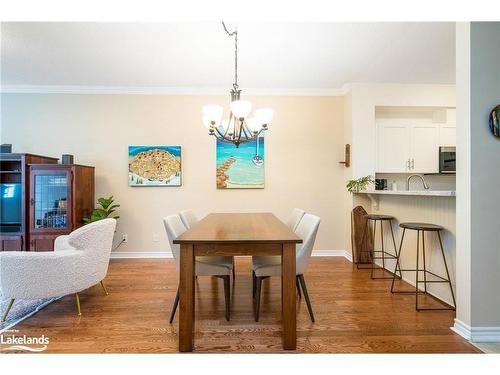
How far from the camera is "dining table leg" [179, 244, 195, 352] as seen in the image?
1.64m

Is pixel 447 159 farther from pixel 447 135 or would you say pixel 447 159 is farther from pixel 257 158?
pixel 257 158

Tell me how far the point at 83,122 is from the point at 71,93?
482mm

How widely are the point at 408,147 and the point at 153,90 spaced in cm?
413

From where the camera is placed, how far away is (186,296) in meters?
1.65

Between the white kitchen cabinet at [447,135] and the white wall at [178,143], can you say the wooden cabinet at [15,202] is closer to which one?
the white wall at [178,143]

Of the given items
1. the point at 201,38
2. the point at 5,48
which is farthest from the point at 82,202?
the point at 201,38

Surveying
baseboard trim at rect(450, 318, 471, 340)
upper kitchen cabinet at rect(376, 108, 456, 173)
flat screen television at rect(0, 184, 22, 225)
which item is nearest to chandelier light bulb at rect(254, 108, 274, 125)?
baseboard trim at rect(450, 318, 471, 340)

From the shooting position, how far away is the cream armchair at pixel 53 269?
1.97 m

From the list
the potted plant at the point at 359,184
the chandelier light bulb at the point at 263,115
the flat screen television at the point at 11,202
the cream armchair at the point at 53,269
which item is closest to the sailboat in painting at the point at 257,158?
the potted plant at the point at 359,184

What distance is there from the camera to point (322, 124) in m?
4.09

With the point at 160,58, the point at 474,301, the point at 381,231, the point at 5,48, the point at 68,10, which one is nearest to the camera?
the point at 68,10

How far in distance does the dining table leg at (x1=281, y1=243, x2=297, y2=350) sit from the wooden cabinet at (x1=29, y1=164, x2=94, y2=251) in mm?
3109

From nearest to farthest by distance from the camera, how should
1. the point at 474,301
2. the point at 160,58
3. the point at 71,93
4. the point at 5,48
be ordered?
the point at 474,301 < the point at 5,48 < the point at 160,58 < the point at 71,93

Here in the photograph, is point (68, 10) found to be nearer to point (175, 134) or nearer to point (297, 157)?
point (175, 134)
